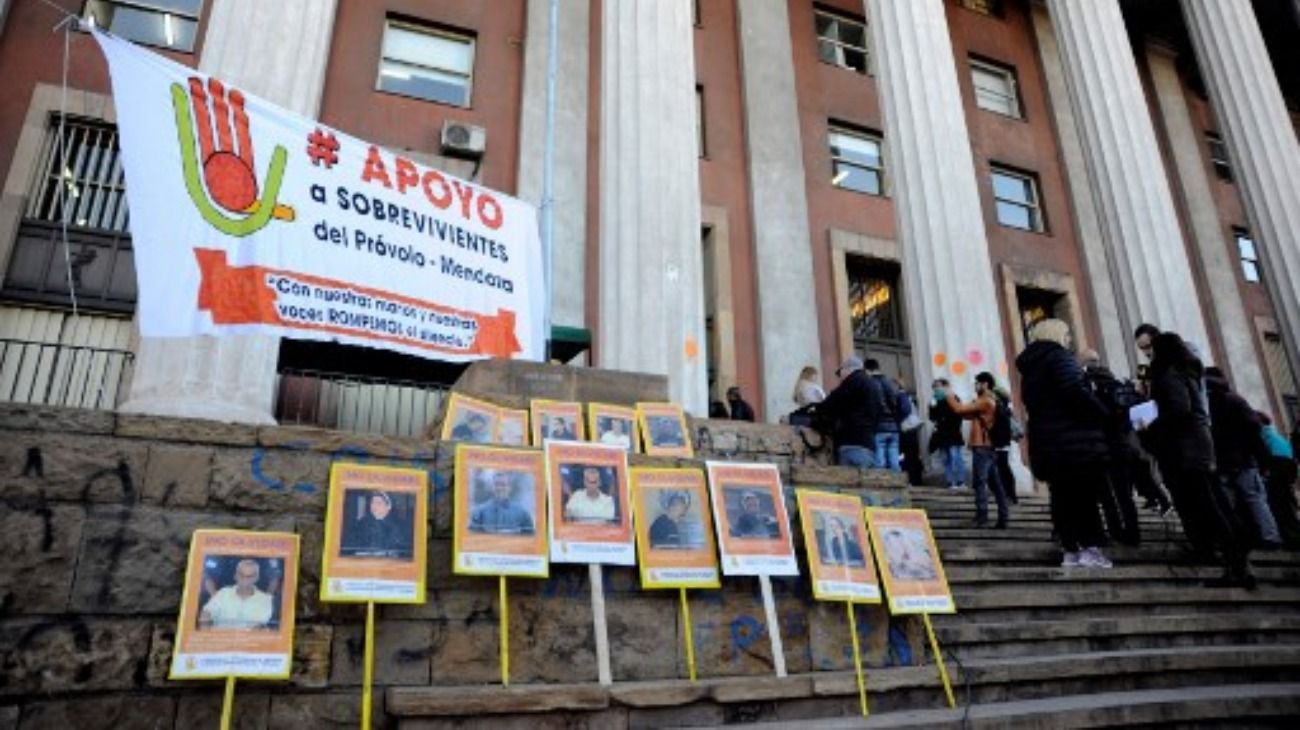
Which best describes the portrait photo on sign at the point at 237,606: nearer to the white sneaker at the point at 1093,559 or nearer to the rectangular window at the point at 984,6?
the white sneaker at the point at 1093,559

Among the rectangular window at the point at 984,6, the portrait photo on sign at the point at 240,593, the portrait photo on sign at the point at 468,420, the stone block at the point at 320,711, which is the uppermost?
the rectangular window at the point at 984,6

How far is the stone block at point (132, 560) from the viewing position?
3.34m

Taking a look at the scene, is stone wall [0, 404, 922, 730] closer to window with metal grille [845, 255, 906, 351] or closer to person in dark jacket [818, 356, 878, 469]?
person in dark jacket [818, 356, 878, 469]

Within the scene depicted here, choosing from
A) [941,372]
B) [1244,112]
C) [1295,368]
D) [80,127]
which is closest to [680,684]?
[941,372]

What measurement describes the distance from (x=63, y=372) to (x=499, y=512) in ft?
33.9

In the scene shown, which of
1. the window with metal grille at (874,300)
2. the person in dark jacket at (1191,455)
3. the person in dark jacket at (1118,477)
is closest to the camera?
the person in dark jacket at (1191,455)

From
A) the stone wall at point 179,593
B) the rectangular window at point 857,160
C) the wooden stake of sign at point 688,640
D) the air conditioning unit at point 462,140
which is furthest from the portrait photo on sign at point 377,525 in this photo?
the rectangular window at point 857,160

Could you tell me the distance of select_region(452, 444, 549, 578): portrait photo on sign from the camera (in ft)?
12.8

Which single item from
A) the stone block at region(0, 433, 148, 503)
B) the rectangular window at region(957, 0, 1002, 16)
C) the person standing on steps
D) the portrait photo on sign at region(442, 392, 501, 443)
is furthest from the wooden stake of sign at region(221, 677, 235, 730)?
the rectangular window at region(957, 0, 1002, 16)

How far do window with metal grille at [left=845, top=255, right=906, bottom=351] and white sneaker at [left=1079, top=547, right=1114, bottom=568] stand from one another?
10508 mm

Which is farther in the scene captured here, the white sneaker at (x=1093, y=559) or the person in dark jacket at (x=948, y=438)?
the person in dark jacket at (x=948, y=438)

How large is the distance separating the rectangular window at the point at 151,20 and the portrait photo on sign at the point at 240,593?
12.9m

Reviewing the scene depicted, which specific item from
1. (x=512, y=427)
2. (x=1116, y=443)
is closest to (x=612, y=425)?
(x=512, y=427)

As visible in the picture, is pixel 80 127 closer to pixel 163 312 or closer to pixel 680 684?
pixel 163 312
